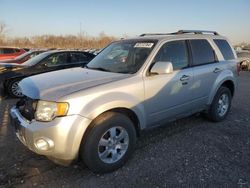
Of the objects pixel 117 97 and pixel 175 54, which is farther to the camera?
pixel 175 54

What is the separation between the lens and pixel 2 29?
50188 millimetres

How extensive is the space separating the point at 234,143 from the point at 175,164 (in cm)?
140

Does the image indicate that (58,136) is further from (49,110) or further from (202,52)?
(202,52)

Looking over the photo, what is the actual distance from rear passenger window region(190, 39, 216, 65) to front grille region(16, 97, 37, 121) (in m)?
2.90

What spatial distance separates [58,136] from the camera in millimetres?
3145

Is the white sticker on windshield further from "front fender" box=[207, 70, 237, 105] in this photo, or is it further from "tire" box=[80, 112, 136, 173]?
"front fender" box=[207, 70, 237, 105]

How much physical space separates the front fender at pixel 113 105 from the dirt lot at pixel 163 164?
666mm

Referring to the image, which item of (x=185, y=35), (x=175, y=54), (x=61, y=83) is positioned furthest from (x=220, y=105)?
(x=61, y=83)

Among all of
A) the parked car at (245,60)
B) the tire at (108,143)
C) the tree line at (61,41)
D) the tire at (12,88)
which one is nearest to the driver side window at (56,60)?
the tire at (12,88)

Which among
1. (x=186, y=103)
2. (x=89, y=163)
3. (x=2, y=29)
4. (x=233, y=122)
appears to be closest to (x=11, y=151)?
(x=89, y=163)

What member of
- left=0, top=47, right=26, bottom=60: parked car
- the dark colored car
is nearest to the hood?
the dark colored car

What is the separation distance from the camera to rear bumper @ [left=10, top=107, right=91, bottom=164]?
3.15 meters

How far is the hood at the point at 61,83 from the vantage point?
336cm

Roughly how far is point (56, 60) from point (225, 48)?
565cm
